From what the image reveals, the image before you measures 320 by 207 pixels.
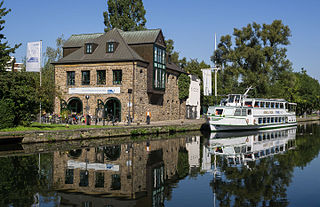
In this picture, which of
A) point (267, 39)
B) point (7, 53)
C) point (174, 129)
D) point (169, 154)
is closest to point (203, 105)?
point (267, 39)

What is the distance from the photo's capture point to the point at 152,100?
42.5 metres

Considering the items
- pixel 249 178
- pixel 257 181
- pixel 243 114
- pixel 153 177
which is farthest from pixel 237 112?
pixel 153 177

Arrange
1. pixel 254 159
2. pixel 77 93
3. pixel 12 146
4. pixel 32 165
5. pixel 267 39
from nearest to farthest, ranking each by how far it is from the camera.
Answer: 1. pixel 32 165
2. pixel 254 159
3. pixel 12 146
4. pixel 77 93
5. pixel 267 39

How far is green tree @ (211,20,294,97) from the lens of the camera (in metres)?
58.0

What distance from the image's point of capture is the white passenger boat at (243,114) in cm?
3919

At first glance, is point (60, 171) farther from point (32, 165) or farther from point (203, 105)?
point (203, 105)

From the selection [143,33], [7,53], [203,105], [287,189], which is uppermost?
[143,33]

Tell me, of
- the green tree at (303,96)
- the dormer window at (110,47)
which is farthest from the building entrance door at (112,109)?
the green tree at (303,96)

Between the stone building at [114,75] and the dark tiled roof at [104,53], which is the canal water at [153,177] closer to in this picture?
the stone building at [114,75]

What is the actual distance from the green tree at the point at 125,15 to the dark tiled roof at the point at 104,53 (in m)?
17.8

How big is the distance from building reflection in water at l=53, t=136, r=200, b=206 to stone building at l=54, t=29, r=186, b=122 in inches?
622

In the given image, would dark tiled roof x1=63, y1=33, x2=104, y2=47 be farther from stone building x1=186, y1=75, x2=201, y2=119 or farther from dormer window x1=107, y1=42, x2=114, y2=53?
stone building x1=186, y1=75, x2=201, y2=119

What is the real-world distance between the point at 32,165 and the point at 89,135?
38.7 feet

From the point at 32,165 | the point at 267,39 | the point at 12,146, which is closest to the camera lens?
the point at 32,165
